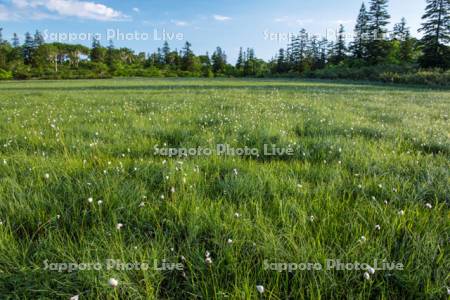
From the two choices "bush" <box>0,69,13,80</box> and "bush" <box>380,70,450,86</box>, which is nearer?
"bush" <box>380,70,450,86</box>

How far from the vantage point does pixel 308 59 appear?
284 feet

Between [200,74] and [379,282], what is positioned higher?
[200,74]

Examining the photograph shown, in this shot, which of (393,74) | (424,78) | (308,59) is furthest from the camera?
(308,59)

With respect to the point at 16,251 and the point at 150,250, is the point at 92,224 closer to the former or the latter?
the point at 16,251

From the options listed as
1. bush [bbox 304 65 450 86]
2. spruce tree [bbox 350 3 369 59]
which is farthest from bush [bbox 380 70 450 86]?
spruce tree [bbox 350 3 369 59]

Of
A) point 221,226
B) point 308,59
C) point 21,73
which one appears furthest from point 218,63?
point 221,226

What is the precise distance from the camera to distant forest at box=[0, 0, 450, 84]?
48.7 metres

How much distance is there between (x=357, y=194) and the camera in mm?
2719

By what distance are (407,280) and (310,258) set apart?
1.85 ft

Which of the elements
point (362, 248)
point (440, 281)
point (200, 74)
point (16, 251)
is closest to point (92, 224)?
point (16, 251)

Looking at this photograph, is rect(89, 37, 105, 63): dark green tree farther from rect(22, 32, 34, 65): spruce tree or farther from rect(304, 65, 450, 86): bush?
rect(304, 65, 450, 86): bush

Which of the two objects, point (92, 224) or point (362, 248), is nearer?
point (362, 248)

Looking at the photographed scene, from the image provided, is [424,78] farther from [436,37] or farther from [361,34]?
[361,34]

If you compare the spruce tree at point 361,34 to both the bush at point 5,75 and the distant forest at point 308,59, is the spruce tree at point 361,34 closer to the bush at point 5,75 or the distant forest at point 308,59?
the distant forest at point 308,59
